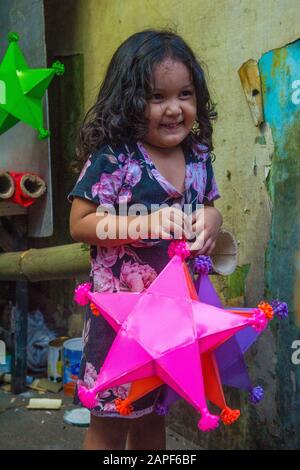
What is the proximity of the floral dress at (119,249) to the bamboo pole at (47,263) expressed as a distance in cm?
94

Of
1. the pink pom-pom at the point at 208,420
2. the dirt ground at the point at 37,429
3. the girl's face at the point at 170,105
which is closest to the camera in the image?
the pink pom-pom at the point at 208,420

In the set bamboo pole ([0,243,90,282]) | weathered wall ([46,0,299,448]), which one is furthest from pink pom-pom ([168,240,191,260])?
bamboo pole ([0,243,90,282])

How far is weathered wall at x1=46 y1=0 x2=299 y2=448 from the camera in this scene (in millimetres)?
2090

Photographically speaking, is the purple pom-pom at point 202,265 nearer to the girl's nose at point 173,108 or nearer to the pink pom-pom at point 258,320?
the pink pom-pom at point 258,320

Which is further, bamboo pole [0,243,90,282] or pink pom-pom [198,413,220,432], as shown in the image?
bamboo pole [0,243,90,282]

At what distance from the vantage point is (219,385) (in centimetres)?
132

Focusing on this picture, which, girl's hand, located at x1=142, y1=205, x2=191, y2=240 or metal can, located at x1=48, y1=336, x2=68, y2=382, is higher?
girl's hand, located at x1=142, y1=205, x2=191, y2=240

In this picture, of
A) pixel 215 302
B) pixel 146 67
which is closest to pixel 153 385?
pixel 215 302

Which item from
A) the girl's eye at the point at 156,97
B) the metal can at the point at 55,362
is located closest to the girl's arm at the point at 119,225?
the girl's eye at the point at 156,97

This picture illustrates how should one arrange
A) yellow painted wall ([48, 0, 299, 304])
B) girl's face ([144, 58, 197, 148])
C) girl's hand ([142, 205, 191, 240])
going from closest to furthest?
1. girl's hand ([142, 205, 191, 240])
2. girl's face ([144, 58, 197, 148])
3. yellow painted wall ([48, 0, 299, 304])

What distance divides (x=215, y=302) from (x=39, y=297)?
8.12ft

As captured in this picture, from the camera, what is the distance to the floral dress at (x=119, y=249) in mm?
1473

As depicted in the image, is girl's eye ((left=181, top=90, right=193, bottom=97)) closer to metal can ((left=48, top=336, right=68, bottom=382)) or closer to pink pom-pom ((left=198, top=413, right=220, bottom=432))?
pink pom-pom ((left=198, top=413, right=220, bottom=432))

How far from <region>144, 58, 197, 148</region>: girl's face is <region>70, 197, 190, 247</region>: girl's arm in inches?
9.4
